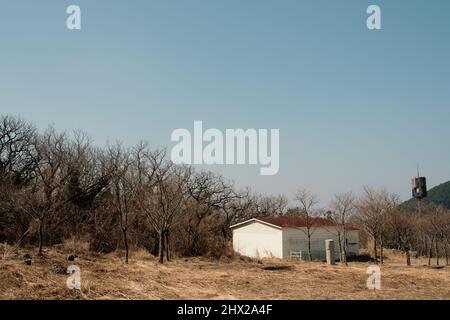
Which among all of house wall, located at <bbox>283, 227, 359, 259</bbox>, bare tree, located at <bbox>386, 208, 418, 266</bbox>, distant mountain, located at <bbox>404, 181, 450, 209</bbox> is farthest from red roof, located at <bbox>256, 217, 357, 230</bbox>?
distant mountain, located at <bbox>404, 181, 450, 209</bbox>

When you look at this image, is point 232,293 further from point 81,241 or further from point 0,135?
point 0,135

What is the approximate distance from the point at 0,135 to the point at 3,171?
727 cm

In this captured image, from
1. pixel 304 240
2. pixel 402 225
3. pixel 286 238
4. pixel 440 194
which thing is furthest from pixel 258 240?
pixel 440 194

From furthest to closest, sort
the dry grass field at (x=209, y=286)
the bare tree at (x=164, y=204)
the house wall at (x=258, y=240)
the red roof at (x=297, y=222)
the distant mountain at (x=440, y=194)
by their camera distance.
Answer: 1. the distant mountain at (x=440, y=194)
2. the red roof at (x=297, y=222)
3. the house wall at (x=258, y=240)
4. the bare tree at (x=164, y=204)
5. the dry grass field at (x=209, y=286)

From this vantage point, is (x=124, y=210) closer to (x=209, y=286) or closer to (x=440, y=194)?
(x=209, y=286)

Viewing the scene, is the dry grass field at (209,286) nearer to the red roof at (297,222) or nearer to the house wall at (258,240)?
the house wall at (258,240)

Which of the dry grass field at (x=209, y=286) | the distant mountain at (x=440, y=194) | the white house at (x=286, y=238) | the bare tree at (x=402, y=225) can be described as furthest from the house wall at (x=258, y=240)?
the distant mountain at (x=440, y=194)

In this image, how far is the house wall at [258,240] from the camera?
36575 mm

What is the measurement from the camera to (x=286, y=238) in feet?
118

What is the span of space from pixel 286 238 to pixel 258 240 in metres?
3.68

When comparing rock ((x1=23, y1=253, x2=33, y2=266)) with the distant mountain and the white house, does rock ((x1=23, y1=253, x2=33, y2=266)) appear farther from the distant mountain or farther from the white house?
the distant mountain

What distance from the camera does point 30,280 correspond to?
39.1ft

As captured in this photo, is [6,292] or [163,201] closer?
[6,292]
